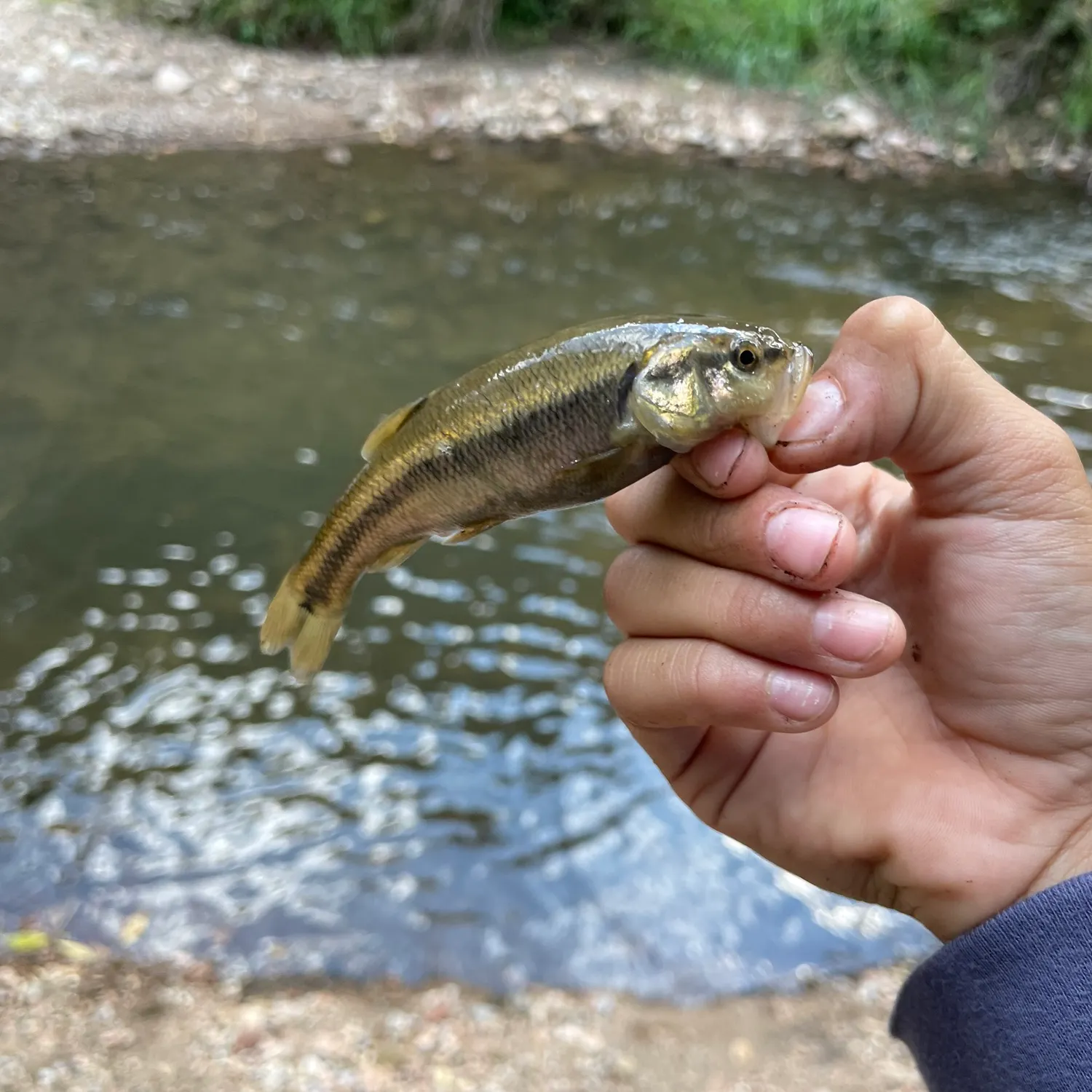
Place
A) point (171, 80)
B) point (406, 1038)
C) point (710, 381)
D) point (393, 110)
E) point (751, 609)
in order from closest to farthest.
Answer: point (710, 381), point (751, 609), point (406, 1038), point (171, 80), point (393, 110)

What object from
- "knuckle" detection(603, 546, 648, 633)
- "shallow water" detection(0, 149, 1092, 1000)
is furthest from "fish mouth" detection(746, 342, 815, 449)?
"shallow water" detection(0, 149, 1092, 1000)

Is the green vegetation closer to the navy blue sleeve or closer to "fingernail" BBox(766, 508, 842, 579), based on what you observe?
"fingernail" BBox(766, 508, 842, 579)

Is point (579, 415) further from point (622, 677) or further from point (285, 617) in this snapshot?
point (285, 617)

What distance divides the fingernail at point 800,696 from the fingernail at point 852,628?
9 centimetres

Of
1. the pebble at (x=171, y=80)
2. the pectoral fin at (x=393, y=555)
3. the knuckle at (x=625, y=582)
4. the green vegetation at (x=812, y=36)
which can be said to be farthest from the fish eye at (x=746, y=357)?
the green vegetation at (x=812, y=36)

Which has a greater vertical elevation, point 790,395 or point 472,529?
point 790,395

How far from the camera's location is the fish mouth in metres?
1.84

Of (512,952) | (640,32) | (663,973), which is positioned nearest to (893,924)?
(663,973)

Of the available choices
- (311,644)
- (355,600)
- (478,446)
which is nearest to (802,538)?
(478,446)

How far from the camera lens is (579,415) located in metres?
1.85

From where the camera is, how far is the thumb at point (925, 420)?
1928mm

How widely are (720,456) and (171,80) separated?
14375 millimetres

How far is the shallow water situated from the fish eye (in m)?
3.06

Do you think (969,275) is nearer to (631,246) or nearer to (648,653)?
(631,246)
